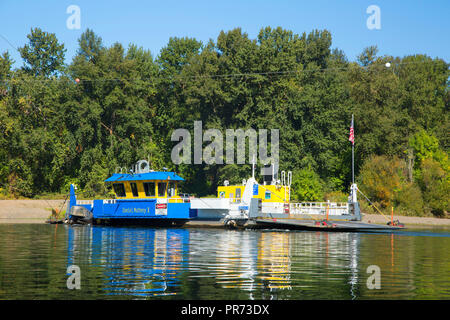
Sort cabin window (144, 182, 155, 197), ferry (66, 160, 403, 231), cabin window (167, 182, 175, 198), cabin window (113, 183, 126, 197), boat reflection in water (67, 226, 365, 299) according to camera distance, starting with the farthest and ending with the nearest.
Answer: cabin window (113, 183, 126, 197), cabin window (167, 182, 175, 198), cabin window (144, 182, 155, 197), ferry (66, 160, 403, 231), boat reflection in water (67, 226, 365, 299)

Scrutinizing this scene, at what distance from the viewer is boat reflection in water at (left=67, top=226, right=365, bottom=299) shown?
18.5m

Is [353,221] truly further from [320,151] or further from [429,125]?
[429,125]

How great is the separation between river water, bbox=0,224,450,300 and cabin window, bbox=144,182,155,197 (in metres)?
16.9

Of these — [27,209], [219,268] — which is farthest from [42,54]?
[219,268]

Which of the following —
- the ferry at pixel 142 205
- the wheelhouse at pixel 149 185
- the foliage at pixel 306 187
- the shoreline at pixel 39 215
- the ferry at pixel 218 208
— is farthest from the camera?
the foliage at pixel 306 187

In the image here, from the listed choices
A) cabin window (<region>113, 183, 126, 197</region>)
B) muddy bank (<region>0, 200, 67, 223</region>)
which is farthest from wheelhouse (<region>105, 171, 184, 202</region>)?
muddy bank (<region>0, 200, 67, 223</region>)

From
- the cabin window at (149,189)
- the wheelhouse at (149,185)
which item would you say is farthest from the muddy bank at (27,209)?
the cabin window at (149,189)

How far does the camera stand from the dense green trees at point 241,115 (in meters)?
77.4

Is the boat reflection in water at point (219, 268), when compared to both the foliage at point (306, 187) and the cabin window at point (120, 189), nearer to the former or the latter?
the cabin window at point (120, 189)

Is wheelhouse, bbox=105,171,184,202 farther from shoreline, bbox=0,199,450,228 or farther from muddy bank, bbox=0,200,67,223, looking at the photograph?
muddy bank, bbox=0,200,67,223

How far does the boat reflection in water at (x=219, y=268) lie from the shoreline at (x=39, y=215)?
2961 centimetres
